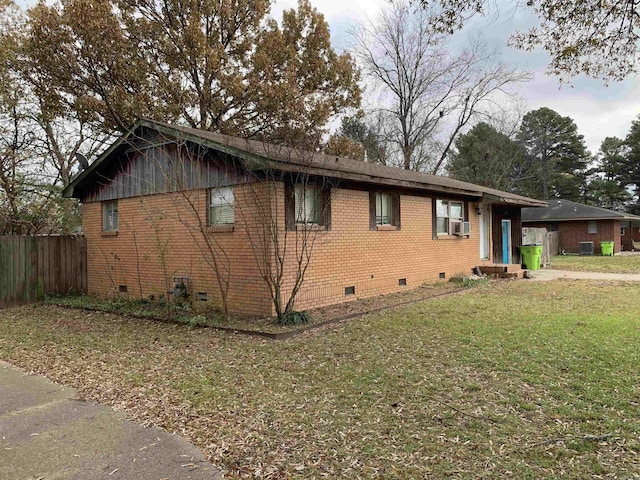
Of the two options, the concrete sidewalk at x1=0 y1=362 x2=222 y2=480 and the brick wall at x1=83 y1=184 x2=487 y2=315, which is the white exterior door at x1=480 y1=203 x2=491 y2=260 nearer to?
the brick wall at x1=83 y1=184 x2=487 y2=315

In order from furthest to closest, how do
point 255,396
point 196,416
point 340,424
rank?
1. point 255,396
2. point 196,416
3. point 340,424

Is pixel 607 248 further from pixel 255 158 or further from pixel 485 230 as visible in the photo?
pixel 255 158

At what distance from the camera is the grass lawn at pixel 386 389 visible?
10.9ft

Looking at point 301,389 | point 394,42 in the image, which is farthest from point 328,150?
point 301,389

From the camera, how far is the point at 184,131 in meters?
9.21

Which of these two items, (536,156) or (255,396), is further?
(536,156)

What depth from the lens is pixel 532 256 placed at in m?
18.3

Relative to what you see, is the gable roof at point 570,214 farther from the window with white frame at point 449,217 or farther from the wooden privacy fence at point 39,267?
the wooden privacy fence at point 39,267

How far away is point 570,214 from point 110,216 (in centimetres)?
2908

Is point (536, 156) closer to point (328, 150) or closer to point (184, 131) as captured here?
point (328, 150)

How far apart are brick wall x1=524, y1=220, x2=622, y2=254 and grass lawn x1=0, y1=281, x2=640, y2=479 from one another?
80.3 ft

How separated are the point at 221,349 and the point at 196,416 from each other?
96.1 inches

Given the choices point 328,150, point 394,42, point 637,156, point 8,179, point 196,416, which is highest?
point 394,42

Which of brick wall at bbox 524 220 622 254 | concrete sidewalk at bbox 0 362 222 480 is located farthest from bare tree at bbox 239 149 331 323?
brick wall at bbox 524 220 622 254
